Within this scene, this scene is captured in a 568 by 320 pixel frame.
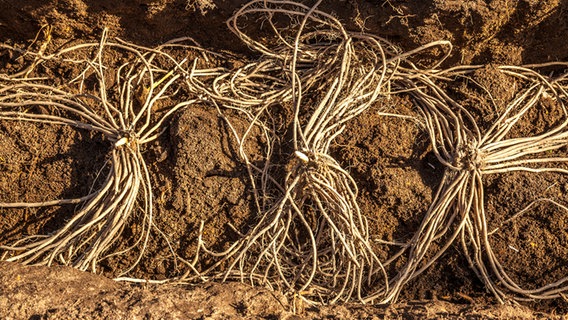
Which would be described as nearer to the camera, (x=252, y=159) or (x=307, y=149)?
(x=307, y=149)

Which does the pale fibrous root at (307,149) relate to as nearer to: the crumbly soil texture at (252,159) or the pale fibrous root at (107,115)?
the crumbly soil texture at (252,159)

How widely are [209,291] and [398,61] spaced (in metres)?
1.05

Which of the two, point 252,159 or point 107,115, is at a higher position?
point 107,115

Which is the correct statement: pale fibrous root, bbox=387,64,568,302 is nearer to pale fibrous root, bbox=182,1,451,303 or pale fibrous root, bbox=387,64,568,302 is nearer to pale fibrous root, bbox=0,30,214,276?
pale fibrous root, bbox=182,1,451,303

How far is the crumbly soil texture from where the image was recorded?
2584 millimetres

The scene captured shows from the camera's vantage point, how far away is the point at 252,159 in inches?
104

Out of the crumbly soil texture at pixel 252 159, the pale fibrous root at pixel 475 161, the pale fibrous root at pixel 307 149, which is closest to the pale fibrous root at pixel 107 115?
the crumbly soil texture at pixel 252 159

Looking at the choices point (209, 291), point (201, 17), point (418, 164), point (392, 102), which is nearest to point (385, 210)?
point (418, 164)

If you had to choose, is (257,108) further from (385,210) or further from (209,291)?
(209,291)

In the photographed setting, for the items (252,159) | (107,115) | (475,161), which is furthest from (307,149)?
(107,115)

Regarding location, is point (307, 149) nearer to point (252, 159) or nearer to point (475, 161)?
point (252, 159)

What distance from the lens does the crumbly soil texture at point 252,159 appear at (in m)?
Answer: 2.58

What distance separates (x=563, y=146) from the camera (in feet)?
8.93

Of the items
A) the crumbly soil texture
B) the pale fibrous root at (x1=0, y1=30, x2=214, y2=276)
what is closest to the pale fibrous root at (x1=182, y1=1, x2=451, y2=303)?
the crumbly soil texture
